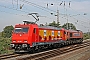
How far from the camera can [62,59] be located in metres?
17.5

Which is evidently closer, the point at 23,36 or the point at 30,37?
the point at 30,37

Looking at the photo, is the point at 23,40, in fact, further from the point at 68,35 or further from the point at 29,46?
the point at 68,35

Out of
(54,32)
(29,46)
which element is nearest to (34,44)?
(29,46)

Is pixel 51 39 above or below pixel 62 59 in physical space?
above

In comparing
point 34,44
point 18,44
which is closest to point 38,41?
point 34,44

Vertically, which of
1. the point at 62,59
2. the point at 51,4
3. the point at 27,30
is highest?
the point at 51,4

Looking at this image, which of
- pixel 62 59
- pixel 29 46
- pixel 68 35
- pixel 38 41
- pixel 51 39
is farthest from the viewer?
pixel 68 35

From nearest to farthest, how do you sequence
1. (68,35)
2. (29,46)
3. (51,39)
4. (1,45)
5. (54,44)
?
(29,46)
(1,45)
(51,39)
(54,44)
(68,35)

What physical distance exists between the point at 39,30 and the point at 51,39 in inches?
178

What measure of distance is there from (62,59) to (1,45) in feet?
33.6

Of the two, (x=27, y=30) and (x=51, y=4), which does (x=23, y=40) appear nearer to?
(x=27, y=30)

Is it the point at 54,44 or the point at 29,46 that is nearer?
the point at 29,46

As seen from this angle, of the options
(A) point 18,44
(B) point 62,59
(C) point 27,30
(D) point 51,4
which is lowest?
(B) point 62,59

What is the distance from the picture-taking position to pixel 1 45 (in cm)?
2491
